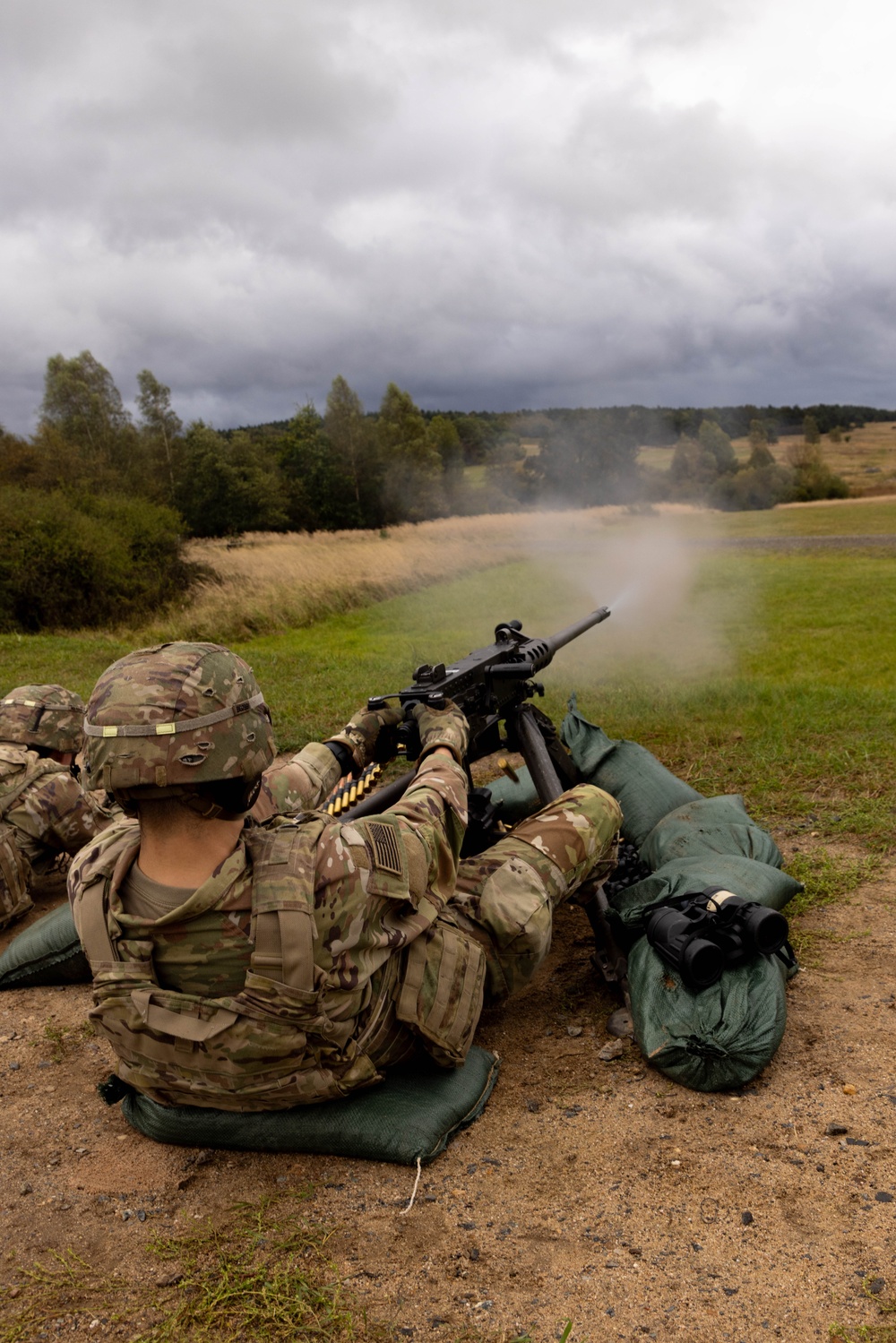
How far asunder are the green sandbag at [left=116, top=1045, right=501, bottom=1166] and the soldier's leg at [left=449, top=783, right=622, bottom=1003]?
1.37 ft

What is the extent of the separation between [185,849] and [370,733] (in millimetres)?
1481

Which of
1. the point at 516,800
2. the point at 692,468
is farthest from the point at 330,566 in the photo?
the point at 516,800

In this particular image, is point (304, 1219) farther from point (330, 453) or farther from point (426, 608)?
point (330, 453)

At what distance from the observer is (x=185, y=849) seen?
2.23 m

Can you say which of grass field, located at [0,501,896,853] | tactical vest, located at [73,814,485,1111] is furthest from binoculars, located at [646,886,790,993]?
grass field, located at [0,501,896,853]

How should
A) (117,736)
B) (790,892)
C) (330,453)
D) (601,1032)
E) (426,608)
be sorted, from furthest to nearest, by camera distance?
(330,453), (426,608), (790,892), (601,1032), (117,736)

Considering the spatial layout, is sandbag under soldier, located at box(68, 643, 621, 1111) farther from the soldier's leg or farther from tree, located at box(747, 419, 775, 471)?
tree, located at box(747, 419, 775, 471)

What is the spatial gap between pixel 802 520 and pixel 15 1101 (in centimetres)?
2604

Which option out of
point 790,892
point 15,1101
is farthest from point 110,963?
point 790,892

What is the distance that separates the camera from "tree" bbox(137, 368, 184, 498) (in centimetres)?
3281

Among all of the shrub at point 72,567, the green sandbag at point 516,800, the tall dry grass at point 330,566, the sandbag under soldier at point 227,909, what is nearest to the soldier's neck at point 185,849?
the sandbag under soldier at point 227,909

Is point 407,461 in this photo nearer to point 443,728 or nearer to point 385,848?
point 443,728

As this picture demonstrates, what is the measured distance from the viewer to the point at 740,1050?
2.74m

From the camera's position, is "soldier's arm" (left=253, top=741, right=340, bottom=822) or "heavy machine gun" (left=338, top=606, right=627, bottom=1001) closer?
"soldier's arm" (left=253, top=741, right=340, bottom=822)
